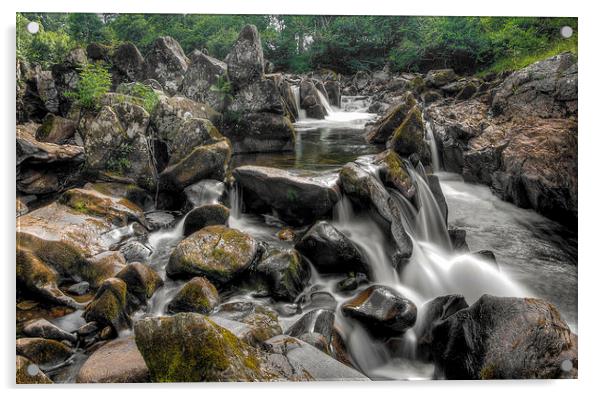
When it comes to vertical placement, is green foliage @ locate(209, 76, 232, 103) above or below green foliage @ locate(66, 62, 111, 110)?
above

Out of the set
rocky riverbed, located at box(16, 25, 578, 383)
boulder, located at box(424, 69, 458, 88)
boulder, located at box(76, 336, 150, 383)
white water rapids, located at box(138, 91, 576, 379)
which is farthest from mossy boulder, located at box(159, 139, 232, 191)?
boulder, located at box(424, 69, 458, 88)

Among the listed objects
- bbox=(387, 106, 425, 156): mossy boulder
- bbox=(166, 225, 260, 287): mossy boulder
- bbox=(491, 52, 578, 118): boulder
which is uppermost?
bbox=(491, 52, 578, 118): boulder

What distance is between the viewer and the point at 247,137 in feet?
20.9

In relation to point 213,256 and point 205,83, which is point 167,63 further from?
point 213,256

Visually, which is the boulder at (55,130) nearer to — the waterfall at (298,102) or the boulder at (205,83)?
the boulder at (205,83)

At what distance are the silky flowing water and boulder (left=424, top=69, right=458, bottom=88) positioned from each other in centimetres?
136

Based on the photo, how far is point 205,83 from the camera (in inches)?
250

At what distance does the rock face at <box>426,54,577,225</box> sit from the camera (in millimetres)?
4242

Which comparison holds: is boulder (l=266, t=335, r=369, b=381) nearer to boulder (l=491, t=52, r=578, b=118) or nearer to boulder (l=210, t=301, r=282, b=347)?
boulder (l=210, t=301, r=282, b=347)

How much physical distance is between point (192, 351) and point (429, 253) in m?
2.87

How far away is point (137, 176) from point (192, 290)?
7.17 ft

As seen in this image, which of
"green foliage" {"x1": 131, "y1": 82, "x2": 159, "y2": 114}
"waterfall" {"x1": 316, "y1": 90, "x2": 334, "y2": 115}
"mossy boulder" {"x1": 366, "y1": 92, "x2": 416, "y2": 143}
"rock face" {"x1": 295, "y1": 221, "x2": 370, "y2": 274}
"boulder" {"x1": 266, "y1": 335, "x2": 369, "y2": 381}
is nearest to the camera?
"boulder" {"x1": 266, "y1": 335, "x2": 369, "y2": 381}

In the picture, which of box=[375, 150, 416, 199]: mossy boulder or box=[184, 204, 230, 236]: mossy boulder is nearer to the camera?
box=[184, 204, 230, 236]: mossy boulder
